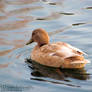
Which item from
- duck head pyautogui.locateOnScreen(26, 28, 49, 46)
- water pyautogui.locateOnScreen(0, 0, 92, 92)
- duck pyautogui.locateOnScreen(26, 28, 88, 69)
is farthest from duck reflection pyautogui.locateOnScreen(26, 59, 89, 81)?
duck head pyautogui.locateOnScreen(26, 28, 49, 46)

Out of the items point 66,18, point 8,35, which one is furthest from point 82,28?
point 8,35

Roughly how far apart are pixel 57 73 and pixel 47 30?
123 inches

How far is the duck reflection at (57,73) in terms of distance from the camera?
8.96 meters

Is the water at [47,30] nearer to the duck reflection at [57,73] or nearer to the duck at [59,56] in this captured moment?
the duck reflection at [57,73]

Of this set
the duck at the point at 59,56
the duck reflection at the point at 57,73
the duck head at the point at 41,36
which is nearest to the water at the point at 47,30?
the duck reflection at the point at 57,73

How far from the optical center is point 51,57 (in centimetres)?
948

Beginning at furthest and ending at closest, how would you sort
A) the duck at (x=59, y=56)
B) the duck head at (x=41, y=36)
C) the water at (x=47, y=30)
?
the duck head at (x=41, y=36), the duck at (x=59, y=56), the water at (x=47, y=30)

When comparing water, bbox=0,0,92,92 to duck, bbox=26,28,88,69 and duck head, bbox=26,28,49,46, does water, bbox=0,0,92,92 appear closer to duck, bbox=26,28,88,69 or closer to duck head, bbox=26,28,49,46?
duck, bbox=26,28,88,69

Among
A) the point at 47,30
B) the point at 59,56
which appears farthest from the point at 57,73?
the point at 47,30

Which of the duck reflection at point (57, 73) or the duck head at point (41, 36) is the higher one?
the duck head at point (41, 36)

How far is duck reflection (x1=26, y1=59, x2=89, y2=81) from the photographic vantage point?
8961 mm

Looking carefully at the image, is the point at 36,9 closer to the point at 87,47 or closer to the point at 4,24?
the point at 4,24

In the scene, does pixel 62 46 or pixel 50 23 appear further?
pixel 50 23

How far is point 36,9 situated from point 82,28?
8.39 feet
